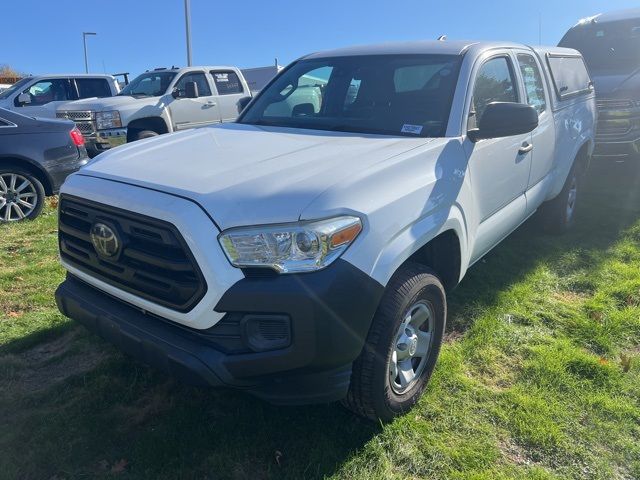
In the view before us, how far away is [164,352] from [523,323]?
8.75ft

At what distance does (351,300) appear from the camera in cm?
218

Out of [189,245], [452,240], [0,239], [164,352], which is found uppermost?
[189,245]

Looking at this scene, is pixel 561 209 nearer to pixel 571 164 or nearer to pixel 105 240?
pixel 571 164

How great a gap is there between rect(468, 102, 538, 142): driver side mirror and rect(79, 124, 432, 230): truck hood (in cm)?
38

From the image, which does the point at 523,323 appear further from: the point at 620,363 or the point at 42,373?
the point at 42,373

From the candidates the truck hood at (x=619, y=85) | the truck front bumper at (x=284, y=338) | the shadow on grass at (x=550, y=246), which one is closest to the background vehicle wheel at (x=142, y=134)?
the shadow on grass at (x=550, y=246)

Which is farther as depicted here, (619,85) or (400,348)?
(619,85)

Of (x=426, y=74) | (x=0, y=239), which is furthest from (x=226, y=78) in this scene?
(x=426, y=74)

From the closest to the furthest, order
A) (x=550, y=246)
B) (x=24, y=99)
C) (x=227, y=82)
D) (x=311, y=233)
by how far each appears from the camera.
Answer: (x=311, y=233) → (x=550, y=246) → (x=24, y=99) → (x=227, y=82)

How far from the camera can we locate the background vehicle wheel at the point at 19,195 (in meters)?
6.12

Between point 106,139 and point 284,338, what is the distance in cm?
775

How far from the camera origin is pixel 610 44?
27.7ft

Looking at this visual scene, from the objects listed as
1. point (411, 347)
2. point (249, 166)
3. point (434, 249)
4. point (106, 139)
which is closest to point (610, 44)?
point (434, 249)

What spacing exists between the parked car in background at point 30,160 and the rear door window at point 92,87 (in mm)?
5604
